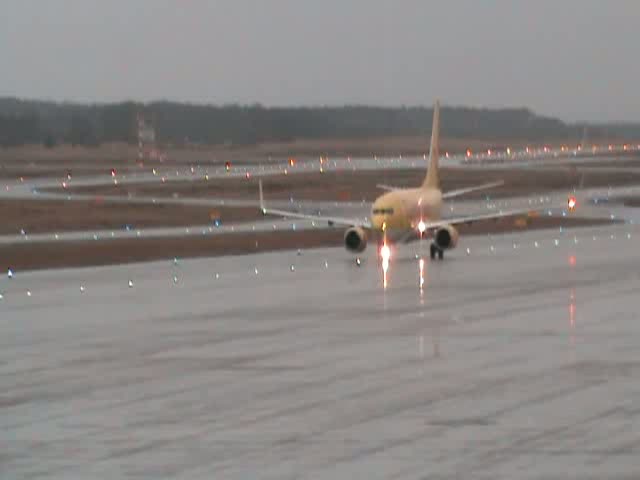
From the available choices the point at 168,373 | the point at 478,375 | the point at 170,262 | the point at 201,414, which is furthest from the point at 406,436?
the point at 170,262

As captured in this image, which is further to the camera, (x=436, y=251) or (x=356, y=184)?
(x=356, y=184)

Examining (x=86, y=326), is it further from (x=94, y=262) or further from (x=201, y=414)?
(x=94, y=262)

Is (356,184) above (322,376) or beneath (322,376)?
above

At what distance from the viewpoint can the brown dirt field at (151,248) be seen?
5544cm

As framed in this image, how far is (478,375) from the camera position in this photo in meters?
25.9

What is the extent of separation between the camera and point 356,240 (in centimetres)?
5644

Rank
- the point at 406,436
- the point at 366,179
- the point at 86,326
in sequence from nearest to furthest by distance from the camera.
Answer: the point at 406,436, the point at 86,326, the point at 366,179

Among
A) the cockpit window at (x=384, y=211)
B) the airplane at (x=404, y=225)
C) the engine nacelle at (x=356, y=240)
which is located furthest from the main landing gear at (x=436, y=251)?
the engine nacelle at (x=356, y=240)

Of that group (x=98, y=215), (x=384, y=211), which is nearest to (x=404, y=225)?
(x=384, y=211)

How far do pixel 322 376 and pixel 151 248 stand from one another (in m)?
34.9

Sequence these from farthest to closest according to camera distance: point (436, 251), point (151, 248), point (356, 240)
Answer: point (151, 248) < point (356, 240) < point (436, 251)

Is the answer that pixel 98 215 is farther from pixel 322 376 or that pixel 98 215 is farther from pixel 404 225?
pixel 322 376

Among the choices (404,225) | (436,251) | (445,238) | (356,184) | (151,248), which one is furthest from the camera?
(356,184)

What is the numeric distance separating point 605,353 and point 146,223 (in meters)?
48.1
